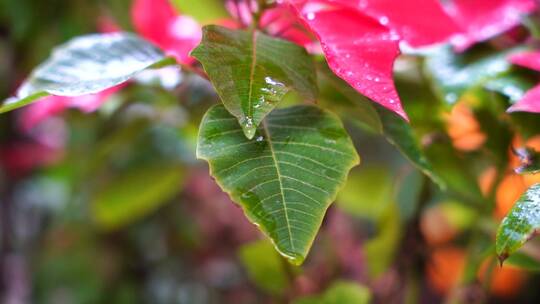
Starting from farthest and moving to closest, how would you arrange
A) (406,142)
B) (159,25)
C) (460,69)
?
(159,25)
(460,69)
(406,142)

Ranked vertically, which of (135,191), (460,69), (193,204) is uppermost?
(460,69)

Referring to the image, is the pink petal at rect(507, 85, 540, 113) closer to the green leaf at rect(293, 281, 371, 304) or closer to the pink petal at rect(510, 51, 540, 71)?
the pink petal at rect(510, 51, 540, 71)

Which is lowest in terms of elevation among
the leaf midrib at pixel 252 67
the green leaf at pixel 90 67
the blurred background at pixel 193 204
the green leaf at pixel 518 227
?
the blurred background at pixel 193 204

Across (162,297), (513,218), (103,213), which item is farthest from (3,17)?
(513,218)

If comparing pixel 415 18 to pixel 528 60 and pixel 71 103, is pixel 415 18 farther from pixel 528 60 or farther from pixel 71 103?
pixel 71 103

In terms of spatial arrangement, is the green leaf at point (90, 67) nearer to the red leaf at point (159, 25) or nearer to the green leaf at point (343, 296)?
the red leaf at point (159, 25)

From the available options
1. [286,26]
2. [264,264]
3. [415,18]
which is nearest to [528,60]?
[415,18]

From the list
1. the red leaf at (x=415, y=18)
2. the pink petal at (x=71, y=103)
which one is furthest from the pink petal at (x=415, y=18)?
the pink petal at (x=71, y=103)
